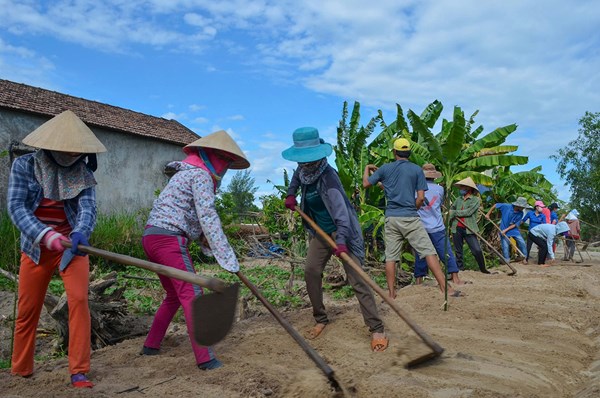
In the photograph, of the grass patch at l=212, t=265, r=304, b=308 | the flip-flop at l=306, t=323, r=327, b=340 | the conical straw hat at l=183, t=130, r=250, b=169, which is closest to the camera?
the conical straw hat at l=183, t=130, r=250, b=169

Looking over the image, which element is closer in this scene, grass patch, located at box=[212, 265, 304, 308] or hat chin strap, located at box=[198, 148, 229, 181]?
hat chin strap, located at box=[198, 148, 229, 181]

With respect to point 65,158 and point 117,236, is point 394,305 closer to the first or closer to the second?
point 65,158

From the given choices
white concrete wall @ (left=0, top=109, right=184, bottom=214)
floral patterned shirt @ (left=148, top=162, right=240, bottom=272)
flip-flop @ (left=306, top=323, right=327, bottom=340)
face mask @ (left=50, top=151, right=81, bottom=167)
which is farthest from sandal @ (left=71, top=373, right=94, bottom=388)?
white concrete wall @ (left=0, top=109, right=184, bottom=214)

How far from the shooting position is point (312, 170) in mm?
4980

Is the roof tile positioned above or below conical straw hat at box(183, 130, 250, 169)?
above

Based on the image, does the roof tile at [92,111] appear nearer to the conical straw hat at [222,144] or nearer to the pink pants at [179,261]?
the conical straw hat at [222,144]

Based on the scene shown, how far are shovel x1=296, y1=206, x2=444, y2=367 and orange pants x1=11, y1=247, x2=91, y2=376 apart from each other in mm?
1893

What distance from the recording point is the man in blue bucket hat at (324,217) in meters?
4.77

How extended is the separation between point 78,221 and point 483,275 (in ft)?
25.4

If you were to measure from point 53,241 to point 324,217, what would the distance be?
91.6 inches

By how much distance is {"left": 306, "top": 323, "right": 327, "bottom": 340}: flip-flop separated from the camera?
525 centimetres

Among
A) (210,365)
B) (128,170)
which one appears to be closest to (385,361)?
(210,365)

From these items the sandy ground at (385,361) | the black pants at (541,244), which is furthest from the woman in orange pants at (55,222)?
the black pants at (541,244)

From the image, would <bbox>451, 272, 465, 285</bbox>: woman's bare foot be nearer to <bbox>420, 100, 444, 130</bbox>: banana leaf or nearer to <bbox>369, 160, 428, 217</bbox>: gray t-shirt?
<bbox>369, 160, 428, 217</bbox>: gray t-shirt
